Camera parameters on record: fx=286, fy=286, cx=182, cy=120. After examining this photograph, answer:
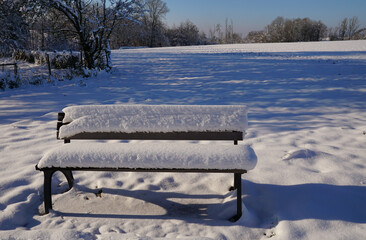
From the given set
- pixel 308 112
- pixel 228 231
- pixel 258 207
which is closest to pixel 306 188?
pixel 258 207

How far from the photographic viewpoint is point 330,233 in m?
2.22

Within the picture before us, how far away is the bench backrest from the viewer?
106 inches

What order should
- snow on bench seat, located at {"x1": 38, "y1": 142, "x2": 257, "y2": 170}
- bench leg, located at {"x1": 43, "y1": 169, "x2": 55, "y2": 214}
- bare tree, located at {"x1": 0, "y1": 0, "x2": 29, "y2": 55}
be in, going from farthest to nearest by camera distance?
bare tree, located at {"x1": 0, "y1": 0, "x2": 29, "y2": 55} < bench leg, located at {"x1": 43, "y1": 169, "x2": 55, "y2": 214} < snow on bench seat, located at {"x1": 38, "y1": 142, "x2": 257, "y2": 170}

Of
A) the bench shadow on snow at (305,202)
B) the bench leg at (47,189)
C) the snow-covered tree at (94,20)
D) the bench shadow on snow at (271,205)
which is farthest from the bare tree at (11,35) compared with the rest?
the bench shadow on snow at (305,202)

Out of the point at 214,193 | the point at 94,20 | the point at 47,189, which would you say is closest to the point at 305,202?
the point at 214,193

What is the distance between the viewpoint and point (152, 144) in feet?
8.77

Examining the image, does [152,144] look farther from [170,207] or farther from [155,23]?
[155,23]

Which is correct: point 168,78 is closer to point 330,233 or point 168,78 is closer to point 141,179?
point 141,179

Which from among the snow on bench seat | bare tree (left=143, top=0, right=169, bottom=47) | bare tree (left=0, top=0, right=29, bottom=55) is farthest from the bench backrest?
bare tree (left=143, top=0, right=169, bottom=47)

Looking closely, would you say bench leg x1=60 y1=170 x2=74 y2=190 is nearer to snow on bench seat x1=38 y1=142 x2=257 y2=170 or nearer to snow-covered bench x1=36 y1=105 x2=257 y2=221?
snow-covered bench x1=36 y1=105 x2=257 y2=221

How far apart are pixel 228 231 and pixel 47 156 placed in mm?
1660

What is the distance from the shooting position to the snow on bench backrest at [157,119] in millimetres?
2680

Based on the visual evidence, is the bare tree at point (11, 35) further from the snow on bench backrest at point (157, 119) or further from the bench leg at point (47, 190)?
the bench leg at point (47, 190)

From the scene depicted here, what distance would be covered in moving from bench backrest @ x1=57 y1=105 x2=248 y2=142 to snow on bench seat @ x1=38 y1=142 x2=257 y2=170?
0.20 metres
